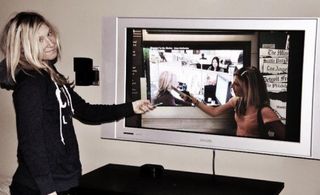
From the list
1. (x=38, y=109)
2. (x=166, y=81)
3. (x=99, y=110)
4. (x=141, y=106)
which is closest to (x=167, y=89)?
(x=166, y=81)

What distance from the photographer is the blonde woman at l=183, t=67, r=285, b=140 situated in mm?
2209

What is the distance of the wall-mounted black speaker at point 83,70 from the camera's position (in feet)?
8.61

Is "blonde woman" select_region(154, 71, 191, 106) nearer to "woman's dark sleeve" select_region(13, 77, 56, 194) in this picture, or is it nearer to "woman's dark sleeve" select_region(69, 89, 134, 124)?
"woman's dark sleeve" select_region(69, 89, 134, 124)

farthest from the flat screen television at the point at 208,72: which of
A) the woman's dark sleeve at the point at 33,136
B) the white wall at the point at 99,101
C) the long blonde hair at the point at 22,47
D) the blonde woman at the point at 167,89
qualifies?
the woman's dark sleeve at the point at 33,136

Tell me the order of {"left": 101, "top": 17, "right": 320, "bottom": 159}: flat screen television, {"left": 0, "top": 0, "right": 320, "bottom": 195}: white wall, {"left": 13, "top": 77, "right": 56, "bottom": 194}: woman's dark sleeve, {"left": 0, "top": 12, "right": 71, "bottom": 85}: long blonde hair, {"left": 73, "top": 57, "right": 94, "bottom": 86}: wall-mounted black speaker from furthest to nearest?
{"left": 73, "top": 57, "right": 94, "bottom": 86}: wall-mounted black speaker
{"left": 0, "top": 0, "right": 320, "bottom": 195}: white wall
{"left": 101, "top": 17, "right": 320, "bottom": 159}: flat screen television
{"left": 0, "top": 12, "right": 71, "bottom": 85}: long blonde hair
{"left": 13, "top": 77, "right": 56, "bottom": 194}: woman's dark sleeve

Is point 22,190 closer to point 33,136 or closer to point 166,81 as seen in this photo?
point 33,136

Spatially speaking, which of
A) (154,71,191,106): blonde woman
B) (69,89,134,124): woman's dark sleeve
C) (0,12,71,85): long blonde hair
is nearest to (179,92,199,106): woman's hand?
(154,71,191,106): blonde woman

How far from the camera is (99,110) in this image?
245 centimetres

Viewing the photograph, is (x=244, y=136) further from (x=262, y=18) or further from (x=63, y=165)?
(x=63, y=165)

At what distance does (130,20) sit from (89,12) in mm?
346

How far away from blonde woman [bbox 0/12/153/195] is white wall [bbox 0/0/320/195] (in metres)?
0.48

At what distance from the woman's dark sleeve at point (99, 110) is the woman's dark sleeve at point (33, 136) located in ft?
1.53

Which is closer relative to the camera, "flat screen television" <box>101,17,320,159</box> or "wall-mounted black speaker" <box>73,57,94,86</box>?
"flat screen television" <box>101,17,320,159</box>

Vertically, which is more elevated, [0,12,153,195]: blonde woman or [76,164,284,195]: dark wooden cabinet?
[0,12,153,195]: blonde woman
